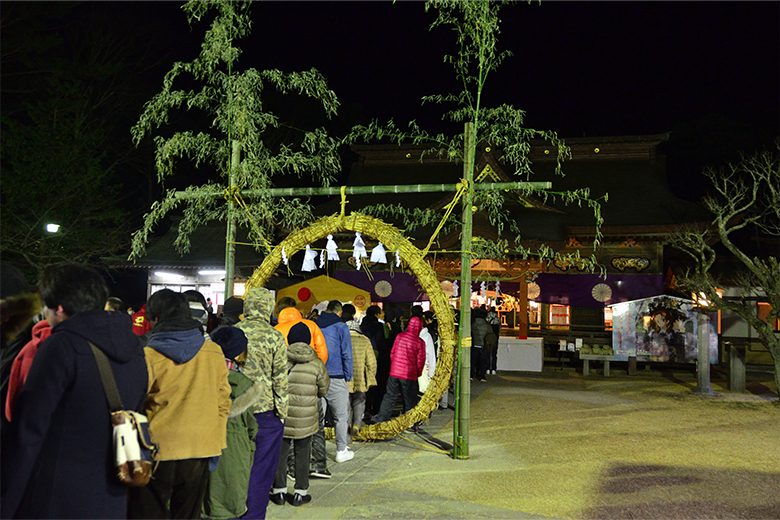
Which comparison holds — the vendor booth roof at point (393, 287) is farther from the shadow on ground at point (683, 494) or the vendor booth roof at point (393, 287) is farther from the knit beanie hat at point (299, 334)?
the knit beanie hat at point (299, 334)

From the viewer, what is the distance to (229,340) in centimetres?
400

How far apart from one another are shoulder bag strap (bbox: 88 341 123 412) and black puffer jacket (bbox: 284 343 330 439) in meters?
2.66

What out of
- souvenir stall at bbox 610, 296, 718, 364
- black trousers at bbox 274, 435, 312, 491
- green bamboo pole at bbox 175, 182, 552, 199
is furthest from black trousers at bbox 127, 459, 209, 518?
souvenir stall at bbox 610, 296, 718, 364

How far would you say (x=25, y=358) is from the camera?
2.60m

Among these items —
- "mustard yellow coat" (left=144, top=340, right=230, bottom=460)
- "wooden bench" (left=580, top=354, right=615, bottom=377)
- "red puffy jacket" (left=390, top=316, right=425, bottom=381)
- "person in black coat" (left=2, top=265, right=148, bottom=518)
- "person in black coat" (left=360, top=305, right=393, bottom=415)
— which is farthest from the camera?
"wooden bench" (left=580, top=354, right=615, bottom=377)

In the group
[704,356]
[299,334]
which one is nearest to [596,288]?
[704,356]

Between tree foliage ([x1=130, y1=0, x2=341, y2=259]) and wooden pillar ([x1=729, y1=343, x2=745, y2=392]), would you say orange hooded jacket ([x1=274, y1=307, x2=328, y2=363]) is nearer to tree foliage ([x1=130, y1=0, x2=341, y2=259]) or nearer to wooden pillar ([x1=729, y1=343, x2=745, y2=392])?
tree foliage ([x1=130, y1=0, x2=341, y2=259])

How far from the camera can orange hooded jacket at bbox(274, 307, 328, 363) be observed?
5707mm

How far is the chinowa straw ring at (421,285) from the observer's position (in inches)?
291

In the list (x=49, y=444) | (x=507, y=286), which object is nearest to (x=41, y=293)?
(x=49, y=444)

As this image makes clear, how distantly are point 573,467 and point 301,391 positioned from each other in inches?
140

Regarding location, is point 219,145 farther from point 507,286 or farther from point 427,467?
point 507,286

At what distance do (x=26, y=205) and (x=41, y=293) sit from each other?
16508 mm

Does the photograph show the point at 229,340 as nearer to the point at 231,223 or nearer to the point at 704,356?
the point at 231,223
